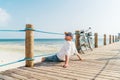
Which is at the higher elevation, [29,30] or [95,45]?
[29,30]

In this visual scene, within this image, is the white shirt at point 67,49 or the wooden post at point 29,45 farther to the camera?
the white shirt at point 67,49

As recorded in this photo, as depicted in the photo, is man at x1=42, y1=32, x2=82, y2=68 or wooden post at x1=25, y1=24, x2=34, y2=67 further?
man at x1=42, y1=32, x2=82, y2=68

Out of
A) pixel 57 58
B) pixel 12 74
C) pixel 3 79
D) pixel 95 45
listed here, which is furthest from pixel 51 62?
pixel 95 45

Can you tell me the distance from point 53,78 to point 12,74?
2.71ft

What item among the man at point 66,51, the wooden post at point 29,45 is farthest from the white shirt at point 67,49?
the wooden post at point 29,45

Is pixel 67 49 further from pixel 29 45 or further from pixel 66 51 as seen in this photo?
pixel 29 45

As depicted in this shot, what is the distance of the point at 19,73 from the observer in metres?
3.45

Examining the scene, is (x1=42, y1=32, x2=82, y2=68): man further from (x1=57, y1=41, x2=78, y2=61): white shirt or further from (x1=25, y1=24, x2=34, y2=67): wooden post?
(x1=25, y1=24, x2=34, y2=67): wooden post

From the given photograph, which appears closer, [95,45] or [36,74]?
[36,74]

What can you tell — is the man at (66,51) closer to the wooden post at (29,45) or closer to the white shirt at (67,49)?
the white shirt at (67,49)

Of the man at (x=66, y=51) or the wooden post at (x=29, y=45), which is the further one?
the man at (x=66, y=51)

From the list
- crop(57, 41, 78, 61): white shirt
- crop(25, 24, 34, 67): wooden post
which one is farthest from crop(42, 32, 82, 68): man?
crop(25, 24, 34, 67): wooden post

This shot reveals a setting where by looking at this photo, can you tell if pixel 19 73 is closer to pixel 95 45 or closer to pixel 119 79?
pixel 119 79

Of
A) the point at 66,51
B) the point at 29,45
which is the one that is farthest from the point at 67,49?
the point at 29,45
